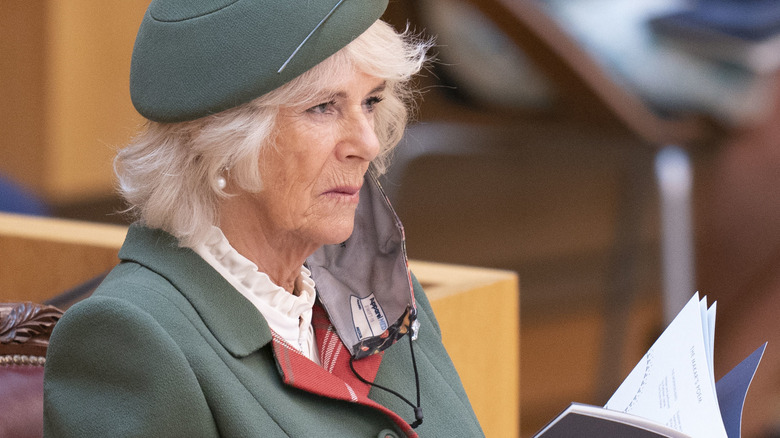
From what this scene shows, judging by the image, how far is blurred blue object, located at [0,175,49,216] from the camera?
3.73m

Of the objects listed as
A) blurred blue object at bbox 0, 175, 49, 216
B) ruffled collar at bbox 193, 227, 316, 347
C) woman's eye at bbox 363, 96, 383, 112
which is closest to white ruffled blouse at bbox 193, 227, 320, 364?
ruffled collar at bbox 193, 227, 316, 347

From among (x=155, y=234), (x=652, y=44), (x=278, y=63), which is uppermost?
(x=652, y=44)

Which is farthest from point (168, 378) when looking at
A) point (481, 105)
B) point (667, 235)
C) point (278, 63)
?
point (481, 105)

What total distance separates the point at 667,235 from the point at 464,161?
87 centimetres

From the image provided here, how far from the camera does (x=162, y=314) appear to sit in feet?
3.60

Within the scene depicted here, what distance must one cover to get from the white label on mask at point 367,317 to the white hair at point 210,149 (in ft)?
0.84

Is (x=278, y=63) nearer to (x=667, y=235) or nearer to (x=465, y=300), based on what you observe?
(x=465, y=300)

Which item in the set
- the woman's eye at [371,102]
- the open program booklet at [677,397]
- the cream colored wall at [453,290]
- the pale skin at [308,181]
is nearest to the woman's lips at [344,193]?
the pale skin at [308,181]

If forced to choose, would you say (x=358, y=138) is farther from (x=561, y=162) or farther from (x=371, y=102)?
(x=561, y=162)

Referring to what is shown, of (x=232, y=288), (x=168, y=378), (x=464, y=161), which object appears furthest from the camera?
(x=464, y=161)

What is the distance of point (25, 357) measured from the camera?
140 cm

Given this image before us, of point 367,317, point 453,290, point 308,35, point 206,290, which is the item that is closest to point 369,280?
point 367,317

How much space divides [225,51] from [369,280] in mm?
450

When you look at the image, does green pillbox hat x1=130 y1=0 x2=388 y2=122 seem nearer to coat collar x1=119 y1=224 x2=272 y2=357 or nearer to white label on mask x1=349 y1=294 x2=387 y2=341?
coat collar x1=119 y1=224 x2=272 y2=357
